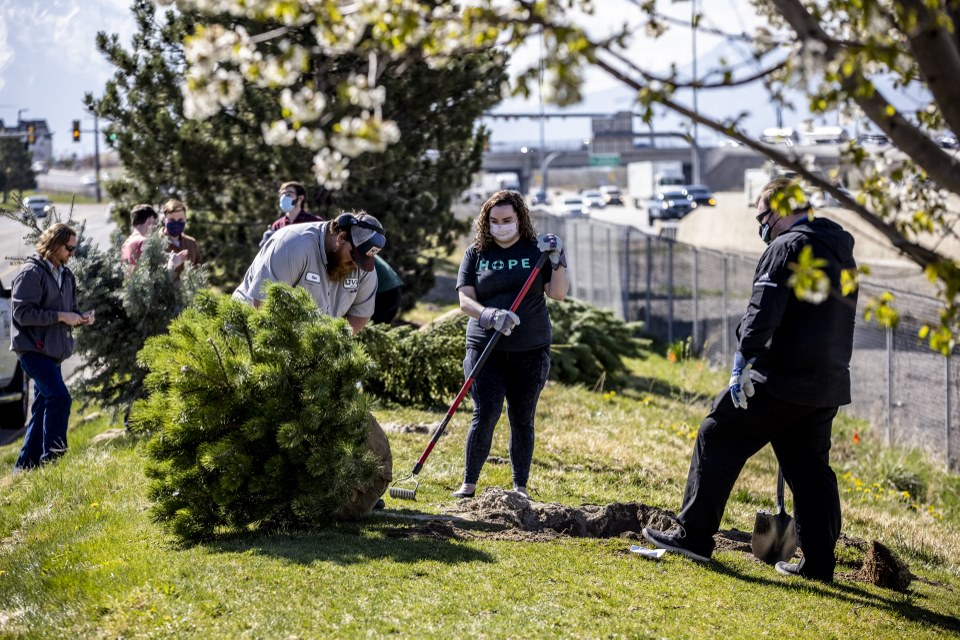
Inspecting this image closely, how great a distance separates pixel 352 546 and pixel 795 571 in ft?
7.59

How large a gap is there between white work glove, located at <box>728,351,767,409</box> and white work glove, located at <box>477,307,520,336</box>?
1.48m

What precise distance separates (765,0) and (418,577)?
9.55ft

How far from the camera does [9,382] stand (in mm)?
11891

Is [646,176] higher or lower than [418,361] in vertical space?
higher

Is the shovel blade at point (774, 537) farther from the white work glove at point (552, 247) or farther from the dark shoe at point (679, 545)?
the white work glove at point (552, 247)

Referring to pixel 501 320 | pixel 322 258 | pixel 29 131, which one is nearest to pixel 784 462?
pixel 501 320

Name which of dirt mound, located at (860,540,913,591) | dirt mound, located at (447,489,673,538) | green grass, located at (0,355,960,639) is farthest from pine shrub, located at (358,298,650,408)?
dirt mound, located at (860,540,913,591)

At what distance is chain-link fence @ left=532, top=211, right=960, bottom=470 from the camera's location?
12.6 metres

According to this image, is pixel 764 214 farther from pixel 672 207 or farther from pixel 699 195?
pixel 699 195

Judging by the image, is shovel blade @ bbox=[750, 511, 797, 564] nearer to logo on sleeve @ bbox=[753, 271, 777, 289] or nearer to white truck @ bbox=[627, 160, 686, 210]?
logo on sleeve @ bbox=[753, 271, 777, 289]

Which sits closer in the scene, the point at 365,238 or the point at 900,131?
the point at 900,131

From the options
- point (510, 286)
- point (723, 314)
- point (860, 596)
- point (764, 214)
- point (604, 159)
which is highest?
point (604, 159)

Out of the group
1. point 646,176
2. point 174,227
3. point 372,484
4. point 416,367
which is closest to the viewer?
Answer: point 372,484

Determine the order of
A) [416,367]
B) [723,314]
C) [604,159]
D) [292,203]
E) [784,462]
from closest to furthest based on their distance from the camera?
[784,462], [292,203], [416,367], [723,314], [604,159]
